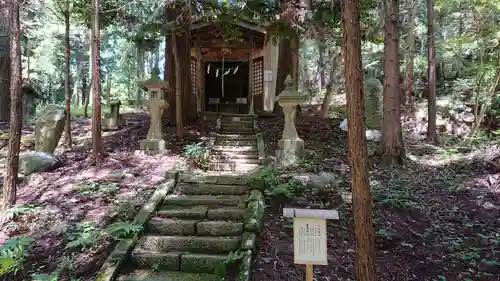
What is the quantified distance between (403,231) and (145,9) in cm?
900

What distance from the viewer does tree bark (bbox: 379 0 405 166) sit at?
315 inches

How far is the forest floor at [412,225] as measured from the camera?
457 cm

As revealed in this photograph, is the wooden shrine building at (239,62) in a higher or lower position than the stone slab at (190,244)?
higher

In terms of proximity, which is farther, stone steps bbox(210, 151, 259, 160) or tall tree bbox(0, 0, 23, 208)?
stone steps bbox(210, 151, 259, 160)

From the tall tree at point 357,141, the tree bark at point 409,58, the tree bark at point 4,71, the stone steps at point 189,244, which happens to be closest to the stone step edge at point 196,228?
the stone steps at point 189,244

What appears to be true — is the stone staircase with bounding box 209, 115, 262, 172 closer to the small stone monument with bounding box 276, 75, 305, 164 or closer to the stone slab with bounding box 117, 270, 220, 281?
the small stone monument with bounding box 276, 75, 305, 164

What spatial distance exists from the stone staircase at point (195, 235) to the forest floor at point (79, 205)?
0.38 m

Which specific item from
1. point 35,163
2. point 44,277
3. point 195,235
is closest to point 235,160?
point 195,235

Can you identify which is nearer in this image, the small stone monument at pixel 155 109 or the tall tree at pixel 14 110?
Result: the tall tree at pixel 14 110

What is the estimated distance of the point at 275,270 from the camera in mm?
4410

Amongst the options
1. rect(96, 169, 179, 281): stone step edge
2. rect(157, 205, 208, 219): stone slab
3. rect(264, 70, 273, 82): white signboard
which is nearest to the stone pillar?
rect(96, 169, 179, 281): stone step edge

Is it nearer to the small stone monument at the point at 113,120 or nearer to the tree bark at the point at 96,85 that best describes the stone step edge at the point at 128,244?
the tree bark at the point at 96,85

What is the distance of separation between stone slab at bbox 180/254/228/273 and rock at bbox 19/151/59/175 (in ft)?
16.7

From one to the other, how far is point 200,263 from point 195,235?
2.07 ft
